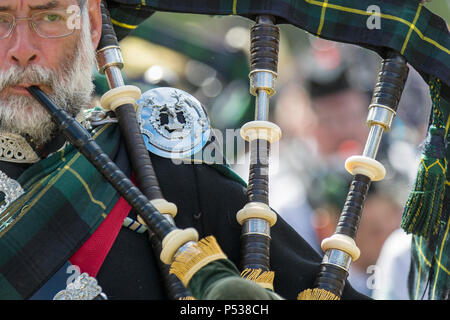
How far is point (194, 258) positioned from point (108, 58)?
3.51 ft

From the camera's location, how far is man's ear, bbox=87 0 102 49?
3734mm

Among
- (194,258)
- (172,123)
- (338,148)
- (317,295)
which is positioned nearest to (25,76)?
(172,123)

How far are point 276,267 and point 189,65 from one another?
4947 mm

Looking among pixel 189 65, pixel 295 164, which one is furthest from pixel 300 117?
pixel 189 65

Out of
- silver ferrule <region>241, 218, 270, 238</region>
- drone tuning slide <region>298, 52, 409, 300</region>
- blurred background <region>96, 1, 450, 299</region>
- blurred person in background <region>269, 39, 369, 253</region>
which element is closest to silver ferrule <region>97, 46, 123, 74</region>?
silver ferrule <region>241, 218, 270, 238</region>

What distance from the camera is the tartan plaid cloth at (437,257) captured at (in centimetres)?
396

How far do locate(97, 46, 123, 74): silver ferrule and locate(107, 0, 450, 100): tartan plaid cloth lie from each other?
226mm

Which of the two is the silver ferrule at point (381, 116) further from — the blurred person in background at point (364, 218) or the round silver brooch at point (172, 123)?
the blurred person in background at point (364, 218)

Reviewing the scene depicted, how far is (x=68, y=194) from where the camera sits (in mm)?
3412

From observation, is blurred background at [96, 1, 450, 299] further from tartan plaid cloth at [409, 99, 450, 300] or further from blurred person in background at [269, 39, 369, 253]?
tartan plaid cloth at [409, 99, 450, 300]

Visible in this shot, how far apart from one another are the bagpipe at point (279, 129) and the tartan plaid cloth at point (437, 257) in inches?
0.5

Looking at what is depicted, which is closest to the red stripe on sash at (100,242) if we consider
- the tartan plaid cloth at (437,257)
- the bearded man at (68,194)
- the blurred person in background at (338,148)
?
the bearded man at (68,194)

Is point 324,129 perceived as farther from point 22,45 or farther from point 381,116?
point 22,45
